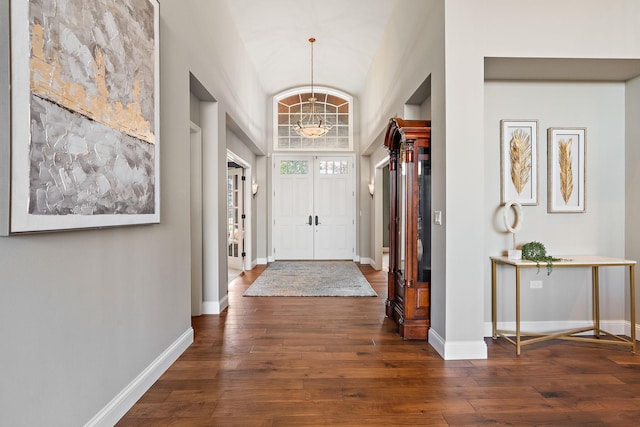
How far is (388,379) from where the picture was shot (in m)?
2.53

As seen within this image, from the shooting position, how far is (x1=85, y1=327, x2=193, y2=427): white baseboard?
1.90m

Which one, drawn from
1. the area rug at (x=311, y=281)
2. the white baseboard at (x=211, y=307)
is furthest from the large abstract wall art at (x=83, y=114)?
the area rug at (x=311, y=281)

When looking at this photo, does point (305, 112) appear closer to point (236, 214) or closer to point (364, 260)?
point (236, 214)

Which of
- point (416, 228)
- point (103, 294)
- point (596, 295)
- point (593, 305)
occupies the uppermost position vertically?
point (416, 228)

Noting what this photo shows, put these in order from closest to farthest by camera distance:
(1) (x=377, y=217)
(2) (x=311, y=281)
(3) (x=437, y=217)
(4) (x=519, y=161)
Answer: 1. (3) (x=437, y=217)
2. (4) (x=519, y=161)
3. (2) (x=311, y=281)
4. (1) (x=377, y=217)

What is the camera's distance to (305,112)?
8680 millimetres

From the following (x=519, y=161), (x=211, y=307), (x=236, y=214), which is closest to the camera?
(x=519, y=161)

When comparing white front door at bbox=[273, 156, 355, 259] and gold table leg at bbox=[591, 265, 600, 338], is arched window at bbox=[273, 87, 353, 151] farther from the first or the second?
gold table leg at bbox=[591, 265, 600, 338]

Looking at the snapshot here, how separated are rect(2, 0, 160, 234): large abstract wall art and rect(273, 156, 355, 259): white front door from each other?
6194 millimetres

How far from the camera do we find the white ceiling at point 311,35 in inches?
195

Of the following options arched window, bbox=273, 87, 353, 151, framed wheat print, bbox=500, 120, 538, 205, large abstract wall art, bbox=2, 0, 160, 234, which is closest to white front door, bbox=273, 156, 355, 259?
arched window, bbox=273, 87, 353, 151

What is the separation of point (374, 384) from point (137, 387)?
5.19 ft

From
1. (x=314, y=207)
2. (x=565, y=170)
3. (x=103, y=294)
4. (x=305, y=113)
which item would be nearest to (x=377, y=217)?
(x=314, y=207)

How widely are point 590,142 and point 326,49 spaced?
4567mm
